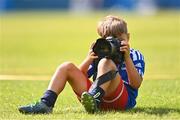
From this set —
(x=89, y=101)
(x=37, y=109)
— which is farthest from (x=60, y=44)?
(x=89, y=101)

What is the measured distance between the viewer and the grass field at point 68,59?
27.0 ft

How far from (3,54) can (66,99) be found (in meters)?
12.4

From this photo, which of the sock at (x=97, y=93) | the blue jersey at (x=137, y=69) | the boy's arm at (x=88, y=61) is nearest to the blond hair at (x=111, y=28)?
the boy's arm at (x=88, y=61)

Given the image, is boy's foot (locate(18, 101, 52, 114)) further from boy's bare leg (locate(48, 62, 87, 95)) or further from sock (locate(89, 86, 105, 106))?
sock (locate(89, 86, 105, 106))

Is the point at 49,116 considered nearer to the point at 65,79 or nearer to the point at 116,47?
the point at 65,79

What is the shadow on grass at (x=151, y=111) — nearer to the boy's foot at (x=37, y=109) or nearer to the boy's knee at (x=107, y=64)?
the boy's foot at (x=37, y=109)

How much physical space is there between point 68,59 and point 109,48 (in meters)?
11.3

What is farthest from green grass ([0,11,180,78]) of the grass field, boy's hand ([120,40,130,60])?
boy's hand ([120,40,130,60])

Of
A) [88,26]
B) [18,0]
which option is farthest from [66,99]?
[18,0]

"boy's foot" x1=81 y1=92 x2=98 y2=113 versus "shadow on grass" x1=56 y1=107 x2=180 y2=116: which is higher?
"boy's foot" x1=81 y1=92 x2=98 y2=113

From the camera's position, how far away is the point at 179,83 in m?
11.0

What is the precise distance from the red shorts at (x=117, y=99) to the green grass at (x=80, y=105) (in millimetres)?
140

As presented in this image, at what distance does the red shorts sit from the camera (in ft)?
0.97

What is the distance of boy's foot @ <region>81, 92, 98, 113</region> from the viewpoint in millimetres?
7656
